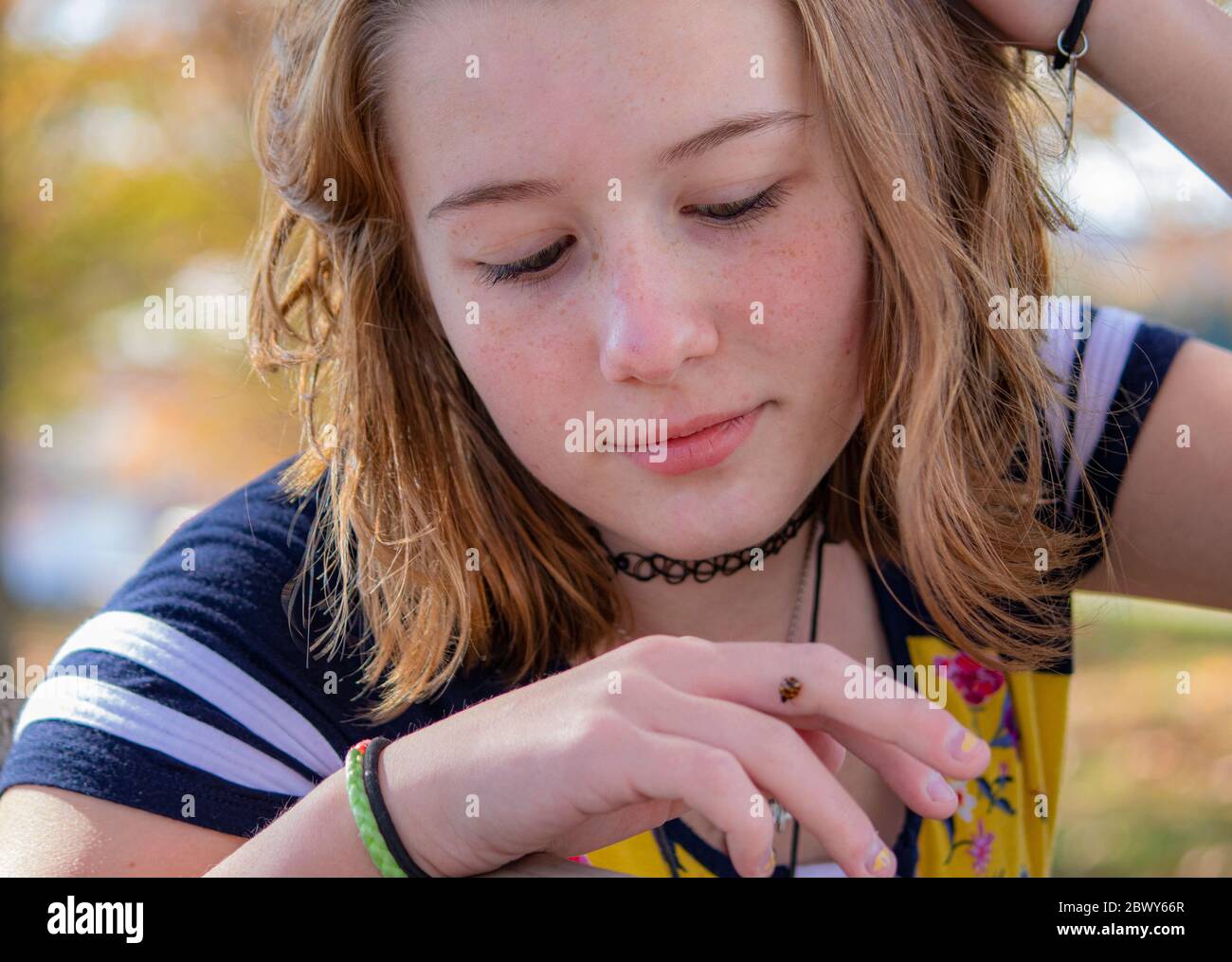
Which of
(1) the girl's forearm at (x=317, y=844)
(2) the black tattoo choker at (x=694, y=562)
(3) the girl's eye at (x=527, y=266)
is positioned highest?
(3) the girl's eye at (x=527, y=266)

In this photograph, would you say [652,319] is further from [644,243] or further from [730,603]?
[730,603]

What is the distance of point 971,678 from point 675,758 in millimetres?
1059

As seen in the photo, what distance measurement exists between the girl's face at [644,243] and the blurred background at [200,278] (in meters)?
1.44

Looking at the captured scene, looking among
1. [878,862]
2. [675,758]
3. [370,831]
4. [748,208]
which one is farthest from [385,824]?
[748,208]

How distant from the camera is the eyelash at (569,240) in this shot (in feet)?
4.41

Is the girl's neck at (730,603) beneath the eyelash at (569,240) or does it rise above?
beneath

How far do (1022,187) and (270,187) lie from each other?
1111 millimetres

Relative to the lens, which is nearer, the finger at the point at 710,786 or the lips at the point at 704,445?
the finger at the point at 710,786

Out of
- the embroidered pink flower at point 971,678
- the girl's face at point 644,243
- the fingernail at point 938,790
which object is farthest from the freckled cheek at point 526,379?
the embroidered pink flower at point 971,678

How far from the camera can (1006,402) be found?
1672 millimetres

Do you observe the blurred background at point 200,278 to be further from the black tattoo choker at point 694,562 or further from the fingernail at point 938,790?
the fingernail at point 938,790

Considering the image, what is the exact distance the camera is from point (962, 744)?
3.18ft

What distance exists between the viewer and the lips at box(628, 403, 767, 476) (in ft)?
4.61

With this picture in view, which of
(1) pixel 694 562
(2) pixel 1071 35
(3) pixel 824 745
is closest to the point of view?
(3) pixel 824 745
